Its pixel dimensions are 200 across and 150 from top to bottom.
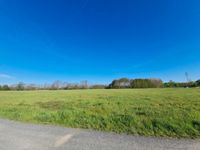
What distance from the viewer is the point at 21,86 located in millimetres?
104375

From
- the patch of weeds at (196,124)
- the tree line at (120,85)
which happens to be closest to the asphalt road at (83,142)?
the patch of weeds at (196,124)

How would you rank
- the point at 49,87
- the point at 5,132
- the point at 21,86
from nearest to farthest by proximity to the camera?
1. the point at 5,132
2. the point at 21,86
3. the point at 49,87

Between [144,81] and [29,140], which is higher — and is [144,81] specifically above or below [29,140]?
above

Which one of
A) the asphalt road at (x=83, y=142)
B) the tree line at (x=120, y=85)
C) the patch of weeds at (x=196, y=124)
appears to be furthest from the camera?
A: the tree line at (x=120, y=85)

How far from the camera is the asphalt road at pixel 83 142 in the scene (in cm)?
430

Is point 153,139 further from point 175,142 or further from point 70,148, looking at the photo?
point 70,148

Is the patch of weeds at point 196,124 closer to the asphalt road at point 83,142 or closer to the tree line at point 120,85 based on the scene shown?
the asphalt road at point 83,142

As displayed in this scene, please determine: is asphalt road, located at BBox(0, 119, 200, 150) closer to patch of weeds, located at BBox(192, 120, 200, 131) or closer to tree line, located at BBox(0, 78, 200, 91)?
patch of weeds, located at BBox(192, 120, 200, 131)

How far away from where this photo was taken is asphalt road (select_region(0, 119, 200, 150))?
430 centimetres

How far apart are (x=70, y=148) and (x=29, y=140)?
1615 mm

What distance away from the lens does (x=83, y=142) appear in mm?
4691

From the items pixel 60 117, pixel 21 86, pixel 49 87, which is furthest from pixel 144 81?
pixel 60 117

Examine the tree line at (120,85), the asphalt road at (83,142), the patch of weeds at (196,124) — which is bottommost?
the asphalt road at (83,142)

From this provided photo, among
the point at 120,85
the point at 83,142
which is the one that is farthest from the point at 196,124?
the point at 120,85
